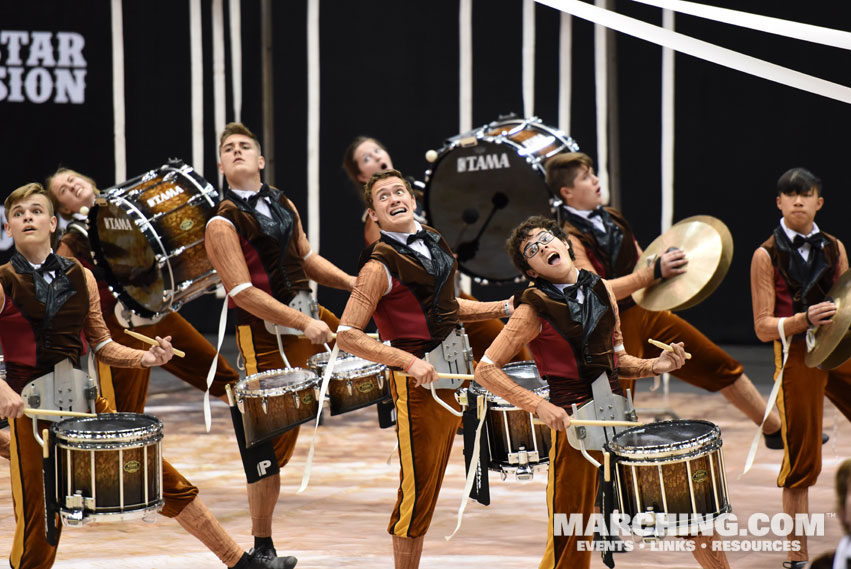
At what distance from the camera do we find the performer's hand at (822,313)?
14.9 feet

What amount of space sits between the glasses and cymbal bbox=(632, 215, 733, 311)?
128 centimetres

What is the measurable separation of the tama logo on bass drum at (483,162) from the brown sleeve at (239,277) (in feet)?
5.94

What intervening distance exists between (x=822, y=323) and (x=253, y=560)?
244 cm

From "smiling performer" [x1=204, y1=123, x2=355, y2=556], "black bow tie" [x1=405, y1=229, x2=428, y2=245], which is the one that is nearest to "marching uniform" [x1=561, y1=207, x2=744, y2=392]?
"black bow tie" [x1=405, y1=229, x2=428, y2=245]

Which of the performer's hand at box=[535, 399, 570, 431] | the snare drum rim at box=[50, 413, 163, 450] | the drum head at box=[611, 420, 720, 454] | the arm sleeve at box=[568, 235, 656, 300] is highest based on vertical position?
the arm sleeve at box=[568, 235, 656, 300]

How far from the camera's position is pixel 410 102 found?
970 centimetres

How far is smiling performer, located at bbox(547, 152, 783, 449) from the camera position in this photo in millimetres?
5270

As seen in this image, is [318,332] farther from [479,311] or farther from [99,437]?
[99,437]

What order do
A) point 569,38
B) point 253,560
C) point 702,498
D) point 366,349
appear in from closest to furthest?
point 702,498 → point 366,349 → point 253,560 → point 569,38

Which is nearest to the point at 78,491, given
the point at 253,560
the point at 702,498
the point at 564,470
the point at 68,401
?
the point at 68,401

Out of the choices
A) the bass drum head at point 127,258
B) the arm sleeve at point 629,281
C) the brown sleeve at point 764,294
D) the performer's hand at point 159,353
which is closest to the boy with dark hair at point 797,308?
the brown sleeve at point 764,294

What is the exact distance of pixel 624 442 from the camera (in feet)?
12.3

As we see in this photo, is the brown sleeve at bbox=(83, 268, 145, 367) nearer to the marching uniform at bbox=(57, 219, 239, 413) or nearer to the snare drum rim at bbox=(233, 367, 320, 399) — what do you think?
the snare drum rim at bbox=(233, 367, 320, 399)

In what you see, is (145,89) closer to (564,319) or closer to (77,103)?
(77,103)
